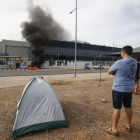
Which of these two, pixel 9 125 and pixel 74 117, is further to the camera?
pixel 74 117

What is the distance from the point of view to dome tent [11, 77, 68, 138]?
2568 mm

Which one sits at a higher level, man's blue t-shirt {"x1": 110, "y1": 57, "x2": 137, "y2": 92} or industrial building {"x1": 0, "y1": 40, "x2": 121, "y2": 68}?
industrial building {"x1": 0, "y1": 40, "x2": 121, "y2": 68}

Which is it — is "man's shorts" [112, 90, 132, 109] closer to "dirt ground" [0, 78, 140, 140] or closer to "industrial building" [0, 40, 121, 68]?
"dirt ground" [0, 78, 140, 140]

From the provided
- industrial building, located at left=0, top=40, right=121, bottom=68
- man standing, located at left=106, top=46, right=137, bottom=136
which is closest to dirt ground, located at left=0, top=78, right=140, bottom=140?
man standing, located at left=106, top=46, right=137, bottom=136

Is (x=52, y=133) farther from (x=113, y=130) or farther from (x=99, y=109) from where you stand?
(x=99, y=109)

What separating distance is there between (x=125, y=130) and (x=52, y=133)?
5.31 ft

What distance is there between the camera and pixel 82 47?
170ft

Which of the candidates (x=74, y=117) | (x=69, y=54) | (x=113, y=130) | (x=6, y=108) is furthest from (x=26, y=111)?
(x=69, y=54)

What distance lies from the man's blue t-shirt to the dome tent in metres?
1.53

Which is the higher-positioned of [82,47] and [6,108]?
[82,47]

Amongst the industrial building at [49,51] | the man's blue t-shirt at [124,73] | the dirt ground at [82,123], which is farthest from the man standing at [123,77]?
the industrial building at [49,51]

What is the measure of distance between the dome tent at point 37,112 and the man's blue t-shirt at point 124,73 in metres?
1.53

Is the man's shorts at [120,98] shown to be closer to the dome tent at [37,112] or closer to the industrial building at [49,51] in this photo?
the dome tent at [37,112]

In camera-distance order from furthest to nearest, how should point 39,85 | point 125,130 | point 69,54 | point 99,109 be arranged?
point 69,54 < point 99,109 < point 39,85 < point 125,130
